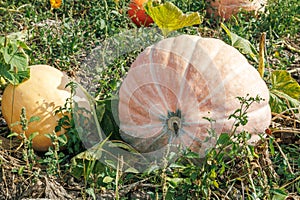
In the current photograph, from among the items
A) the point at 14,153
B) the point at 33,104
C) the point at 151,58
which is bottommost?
the point at 14,153

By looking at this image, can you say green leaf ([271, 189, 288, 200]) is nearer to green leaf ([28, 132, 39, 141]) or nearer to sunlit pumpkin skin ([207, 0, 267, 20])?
green leaf ([28, 132, 39, 141])

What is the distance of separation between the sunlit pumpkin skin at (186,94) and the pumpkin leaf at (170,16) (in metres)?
0.22

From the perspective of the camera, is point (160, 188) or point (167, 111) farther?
point (167, 111)

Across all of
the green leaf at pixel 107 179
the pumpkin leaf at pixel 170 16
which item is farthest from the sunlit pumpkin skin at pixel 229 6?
the green leaf at pixel 107 179

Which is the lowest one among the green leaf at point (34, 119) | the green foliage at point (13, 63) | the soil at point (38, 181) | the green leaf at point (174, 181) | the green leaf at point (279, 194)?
the soil at point (38, 181)

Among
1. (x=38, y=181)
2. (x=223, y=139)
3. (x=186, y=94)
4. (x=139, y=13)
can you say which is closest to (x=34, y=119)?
(x=38, y=181)

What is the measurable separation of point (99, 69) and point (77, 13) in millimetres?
Result: 834

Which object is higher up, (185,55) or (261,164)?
(185,55)

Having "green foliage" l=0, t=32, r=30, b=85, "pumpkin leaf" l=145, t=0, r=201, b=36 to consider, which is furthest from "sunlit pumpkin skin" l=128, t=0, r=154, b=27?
"green foliage" l=0, t=32, r=30, b=85

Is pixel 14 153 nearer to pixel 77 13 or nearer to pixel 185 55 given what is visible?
pixel 185 55

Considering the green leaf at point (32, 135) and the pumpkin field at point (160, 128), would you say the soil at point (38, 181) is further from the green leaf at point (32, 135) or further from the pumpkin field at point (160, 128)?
the green leaf at point (32, 135)

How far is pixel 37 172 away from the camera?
256 cm

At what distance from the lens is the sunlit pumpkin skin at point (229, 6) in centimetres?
424

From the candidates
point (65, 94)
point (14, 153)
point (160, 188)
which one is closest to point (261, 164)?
point (160, 188)
